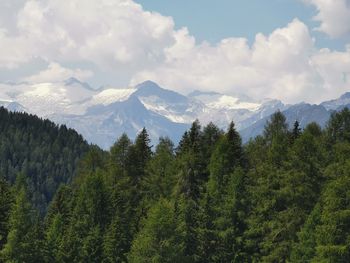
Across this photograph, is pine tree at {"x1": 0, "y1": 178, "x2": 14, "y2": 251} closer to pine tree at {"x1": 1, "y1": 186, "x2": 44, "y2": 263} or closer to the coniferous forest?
the coniferous forest

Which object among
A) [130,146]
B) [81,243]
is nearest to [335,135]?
[130,146]

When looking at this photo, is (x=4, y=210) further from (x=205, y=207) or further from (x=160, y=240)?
(x=205, y=207)

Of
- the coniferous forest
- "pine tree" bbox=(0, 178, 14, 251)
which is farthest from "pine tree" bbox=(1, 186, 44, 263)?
"pine tree" bbox=(0, 178, 14, 251)

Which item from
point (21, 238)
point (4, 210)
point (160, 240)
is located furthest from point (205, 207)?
point (4, 210)

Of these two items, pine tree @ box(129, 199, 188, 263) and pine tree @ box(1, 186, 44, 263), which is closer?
pine tree @ box(129, 199, 188, 263)

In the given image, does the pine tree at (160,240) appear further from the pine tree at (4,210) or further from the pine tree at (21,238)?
the pine tree at (4,210)

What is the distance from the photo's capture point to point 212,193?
55.9 meters

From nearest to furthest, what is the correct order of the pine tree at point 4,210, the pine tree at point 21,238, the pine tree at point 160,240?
the pine tree at point 160,240 → the pine tree at point 21,238 → the pine tree at point 4,210

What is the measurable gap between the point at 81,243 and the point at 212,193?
16852 mm

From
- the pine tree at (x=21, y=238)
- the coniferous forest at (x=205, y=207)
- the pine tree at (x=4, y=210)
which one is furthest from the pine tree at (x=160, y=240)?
the pine tree at (x=4, y=210)

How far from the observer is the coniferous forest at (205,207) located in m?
46.7

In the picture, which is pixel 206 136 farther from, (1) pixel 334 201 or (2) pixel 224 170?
(1) pixel 334 201

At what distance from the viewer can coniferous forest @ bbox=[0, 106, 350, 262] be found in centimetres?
4669

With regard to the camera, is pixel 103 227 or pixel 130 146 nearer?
pixel 103 227
